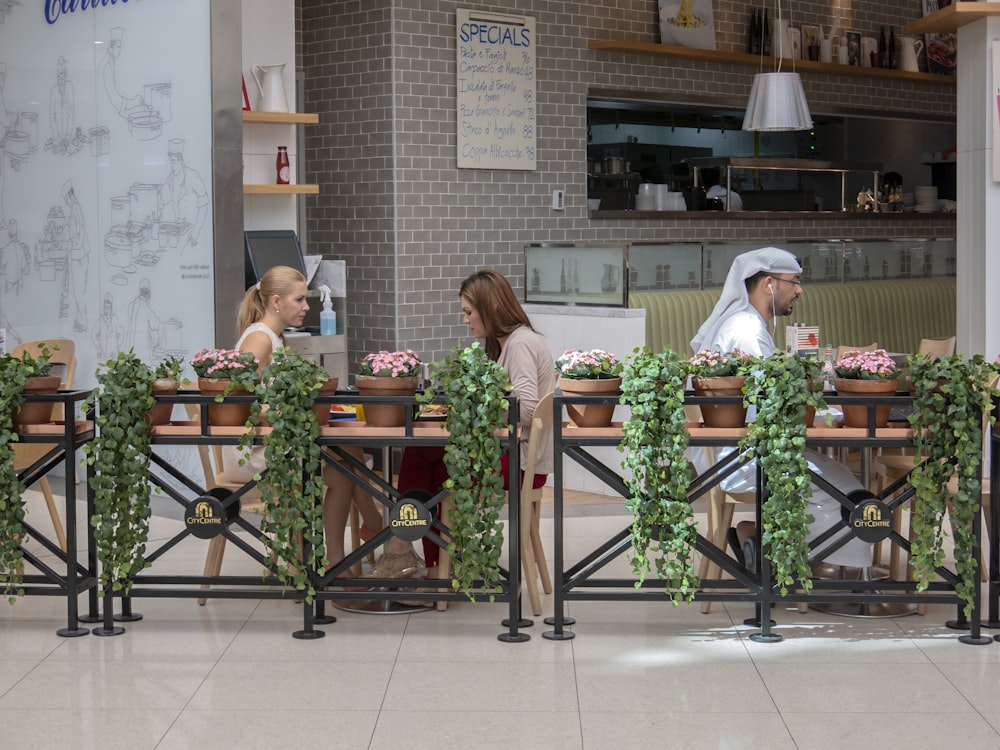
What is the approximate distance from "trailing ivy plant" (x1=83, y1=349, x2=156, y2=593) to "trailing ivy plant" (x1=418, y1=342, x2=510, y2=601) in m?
0.96

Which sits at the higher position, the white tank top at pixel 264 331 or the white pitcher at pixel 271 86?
the white pitcher at pixel 271 86

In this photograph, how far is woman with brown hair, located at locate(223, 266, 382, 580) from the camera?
484 cm

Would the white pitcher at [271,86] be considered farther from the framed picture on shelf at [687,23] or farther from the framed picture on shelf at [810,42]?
the framed picture on shelf at [810,42]

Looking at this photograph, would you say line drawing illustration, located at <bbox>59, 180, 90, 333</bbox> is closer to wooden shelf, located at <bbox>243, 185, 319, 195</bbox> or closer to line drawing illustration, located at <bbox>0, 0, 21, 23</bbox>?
wooden shelf, located at <bbox>243, 185, 319, 195</bbox>

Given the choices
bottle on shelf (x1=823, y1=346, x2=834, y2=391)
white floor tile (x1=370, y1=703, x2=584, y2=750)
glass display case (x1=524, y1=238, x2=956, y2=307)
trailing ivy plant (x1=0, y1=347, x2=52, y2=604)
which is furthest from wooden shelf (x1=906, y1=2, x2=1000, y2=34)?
trailing ivy plant (x1=0, y1=347, x2=52, y2=604)

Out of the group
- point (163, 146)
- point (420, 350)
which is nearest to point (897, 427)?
point (163, 146)

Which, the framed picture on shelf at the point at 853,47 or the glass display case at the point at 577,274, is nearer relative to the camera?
the glass display case at the point at 577,274

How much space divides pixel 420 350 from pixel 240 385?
15.1ft

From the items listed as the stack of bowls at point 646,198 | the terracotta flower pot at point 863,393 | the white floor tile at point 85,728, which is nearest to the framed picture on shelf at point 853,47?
the stack of bowls at point 646,198

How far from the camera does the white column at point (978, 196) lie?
21.9ft

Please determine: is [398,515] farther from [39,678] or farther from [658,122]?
[658,122]

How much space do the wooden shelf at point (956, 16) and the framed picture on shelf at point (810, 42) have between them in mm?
4252

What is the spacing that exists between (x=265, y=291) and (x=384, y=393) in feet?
3.69

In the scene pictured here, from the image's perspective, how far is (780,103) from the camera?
7871mm
